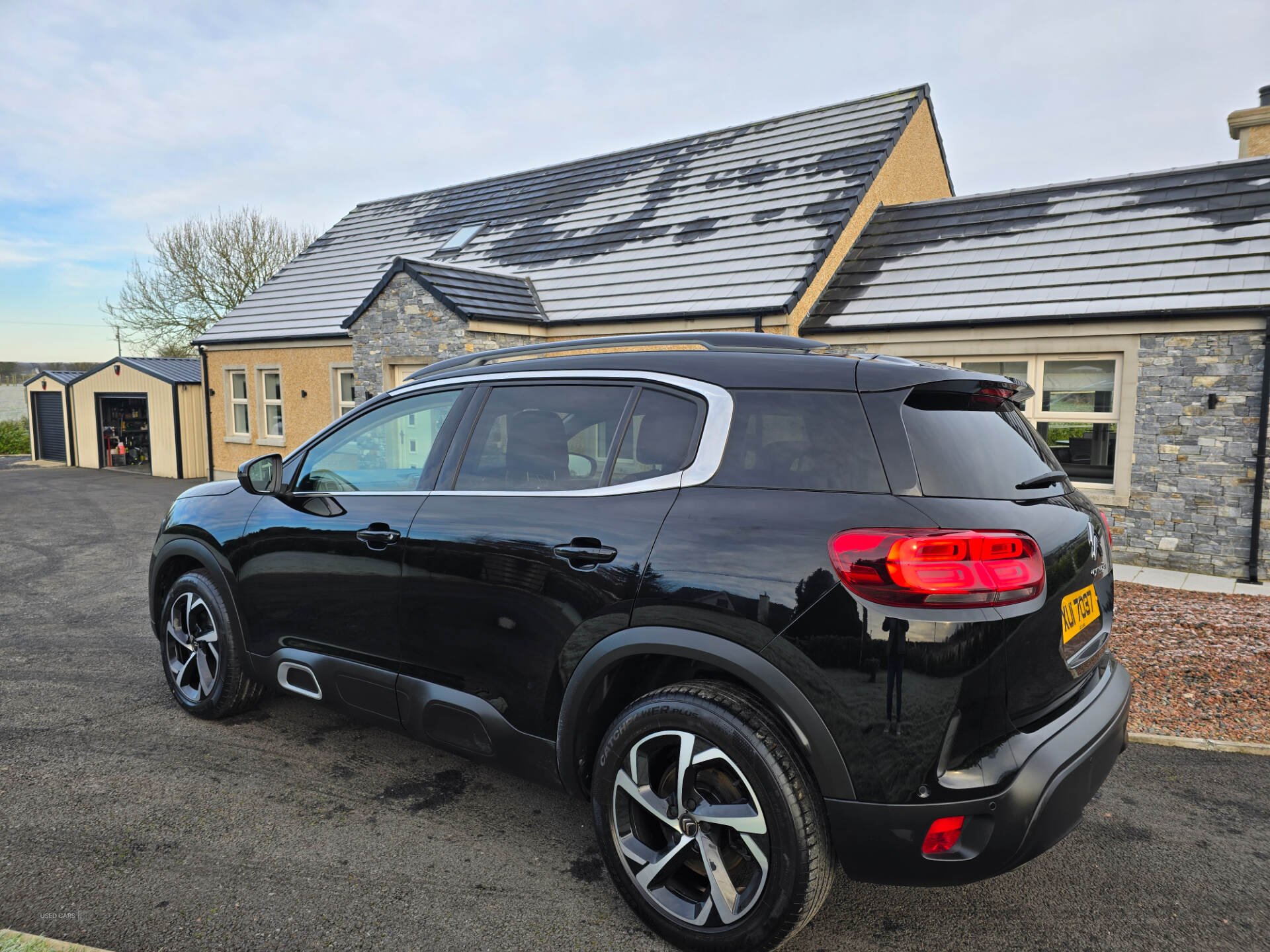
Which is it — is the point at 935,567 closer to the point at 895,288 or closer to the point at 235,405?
the point at 895,288

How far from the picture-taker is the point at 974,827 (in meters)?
2.15

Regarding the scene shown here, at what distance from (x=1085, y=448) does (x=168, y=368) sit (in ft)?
70.5

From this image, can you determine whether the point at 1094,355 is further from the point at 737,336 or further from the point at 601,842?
the point at 601,842

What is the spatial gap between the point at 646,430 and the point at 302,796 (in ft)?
7.31

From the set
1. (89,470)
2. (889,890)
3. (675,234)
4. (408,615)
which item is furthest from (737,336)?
(89,470)

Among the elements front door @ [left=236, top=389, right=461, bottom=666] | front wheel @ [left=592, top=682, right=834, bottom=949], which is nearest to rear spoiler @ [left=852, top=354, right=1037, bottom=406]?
front wheel @ [left=592, top=682, right=834, bottom=949]

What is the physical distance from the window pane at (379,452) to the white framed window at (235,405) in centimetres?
1664

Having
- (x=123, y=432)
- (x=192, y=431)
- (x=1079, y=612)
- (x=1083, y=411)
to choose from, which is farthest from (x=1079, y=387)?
(x=123, y=432)

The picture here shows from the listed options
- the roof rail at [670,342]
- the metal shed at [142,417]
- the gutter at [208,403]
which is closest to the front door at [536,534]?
the roof rail at [670,342]

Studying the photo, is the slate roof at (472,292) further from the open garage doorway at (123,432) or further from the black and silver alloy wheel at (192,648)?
the open garage doorway at (123,432)

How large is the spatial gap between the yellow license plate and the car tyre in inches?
142

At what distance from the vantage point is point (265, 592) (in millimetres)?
3793

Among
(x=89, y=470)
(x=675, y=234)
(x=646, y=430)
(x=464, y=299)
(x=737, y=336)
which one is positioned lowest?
(x=89, y=470)

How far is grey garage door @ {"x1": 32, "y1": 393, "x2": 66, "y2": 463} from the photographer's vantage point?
24.9 meters
